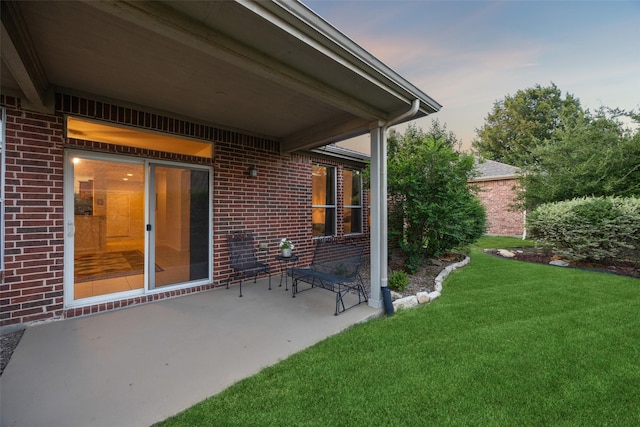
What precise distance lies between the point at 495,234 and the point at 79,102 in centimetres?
1572

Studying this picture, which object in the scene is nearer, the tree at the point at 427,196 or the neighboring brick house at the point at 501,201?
the tree at the point at 427,196

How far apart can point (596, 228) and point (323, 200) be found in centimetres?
659

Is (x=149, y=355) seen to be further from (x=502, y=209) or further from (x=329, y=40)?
(x=502, y=209)

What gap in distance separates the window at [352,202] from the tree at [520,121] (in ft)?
64.3

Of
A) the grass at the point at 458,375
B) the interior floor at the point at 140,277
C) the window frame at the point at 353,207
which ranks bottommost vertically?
the grass at the point at 458,375

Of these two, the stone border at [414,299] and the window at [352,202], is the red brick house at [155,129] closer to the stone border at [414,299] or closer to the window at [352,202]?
the stone border at [414,299]

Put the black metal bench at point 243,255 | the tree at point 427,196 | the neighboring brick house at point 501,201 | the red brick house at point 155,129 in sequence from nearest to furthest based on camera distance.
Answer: the red brick house at point 155,129 < the black metal bench at point 243,255 < the tree at point 427,196 < the neighboring brick house at point 501,201

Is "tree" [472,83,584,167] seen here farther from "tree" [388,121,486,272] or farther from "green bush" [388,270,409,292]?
"green bush" [388,270,409,292]

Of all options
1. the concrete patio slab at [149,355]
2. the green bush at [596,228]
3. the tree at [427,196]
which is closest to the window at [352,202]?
the tree at [427,196]

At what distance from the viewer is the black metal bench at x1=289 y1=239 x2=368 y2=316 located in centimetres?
374

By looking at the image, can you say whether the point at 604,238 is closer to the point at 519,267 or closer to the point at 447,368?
the point at 519,267

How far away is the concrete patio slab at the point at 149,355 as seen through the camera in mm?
1847

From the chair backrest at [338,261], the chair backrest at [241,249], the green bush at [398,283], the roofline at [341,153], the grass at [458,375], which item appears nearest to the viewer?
the grass at [458,375]

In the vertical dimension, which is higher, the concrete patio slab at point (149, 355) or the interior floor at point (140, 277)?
the interior floor at point (140, 277)
